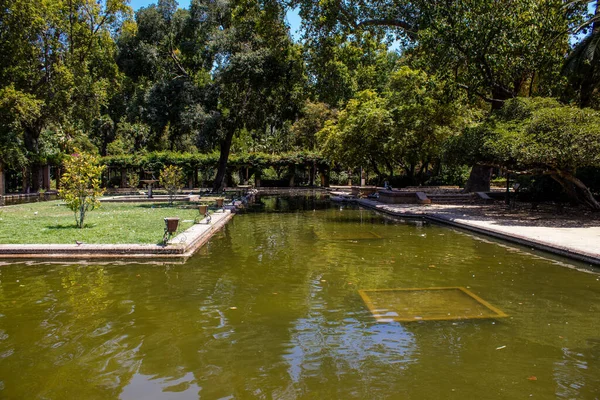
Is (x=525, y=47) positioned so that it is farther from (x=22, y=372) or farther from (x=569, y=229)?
(x=22, y=372)

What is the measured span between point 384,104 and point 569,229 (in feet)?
58.6

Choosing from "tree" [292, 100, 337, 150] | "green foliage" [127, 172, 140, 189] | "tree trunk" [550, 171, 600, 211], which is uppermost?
"tree" [292, 100, 337, 150]

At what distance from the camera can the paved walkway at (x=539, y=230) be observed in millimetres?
9953

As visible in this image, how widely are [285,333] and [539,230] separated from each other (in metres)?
10.4

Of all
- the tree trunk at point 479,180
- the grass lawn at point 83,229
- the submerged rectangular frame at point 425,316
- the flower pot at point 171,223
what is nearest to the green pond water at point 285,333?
the submerged rectangular frame at point 425,316

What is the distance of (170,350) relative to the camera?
15.8ft

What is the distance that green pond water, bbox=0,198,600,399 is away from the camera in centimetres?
405

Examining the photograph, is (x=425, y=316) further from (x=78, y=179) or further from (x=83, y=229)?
(x=78, y=179)

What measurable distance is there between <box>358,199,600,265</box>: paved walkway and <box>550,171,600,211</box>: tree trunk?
2.43 meters

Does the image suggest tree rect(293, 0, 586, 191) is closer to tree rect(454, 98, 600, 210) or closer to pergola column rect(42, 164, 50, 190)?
tree rect(454, 98, 600, 210)

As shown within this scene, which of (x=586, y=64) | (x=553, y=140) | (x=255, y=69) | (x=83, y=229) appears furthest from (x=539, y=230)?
(x=255, y=69)

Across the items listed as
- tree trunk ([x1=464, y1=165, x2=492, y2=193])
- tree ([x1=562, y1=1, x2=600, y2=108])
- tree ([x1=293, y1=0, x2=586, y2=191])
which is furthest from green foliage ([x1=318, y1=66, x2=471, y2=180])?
tree ([x1=562, y1=1, x2=600, y2=108])

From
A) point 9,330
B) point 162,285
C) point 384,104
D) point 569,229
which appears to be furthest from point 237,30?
point 9,330

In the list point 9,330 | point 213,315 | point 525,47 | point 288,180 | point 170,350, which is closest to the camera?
point 170,350
